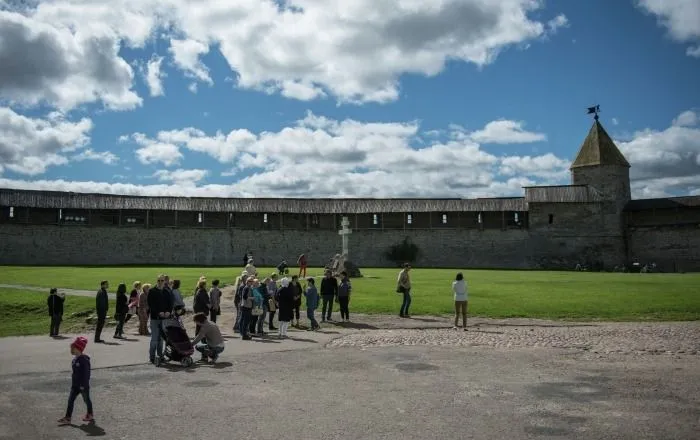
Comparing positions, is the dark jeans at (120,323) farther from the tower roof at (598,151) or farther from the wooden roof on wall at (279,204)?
the tower roof at (598,151)

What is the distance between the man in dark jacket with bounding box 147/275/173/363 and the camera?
31.4 feet

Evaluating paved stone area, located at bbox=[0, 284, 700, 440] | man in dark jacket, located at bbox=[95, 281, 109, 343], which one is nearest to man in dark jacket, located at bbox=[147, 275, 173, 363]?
paved stone area, located at bbox=[0, 284, 700, 440]

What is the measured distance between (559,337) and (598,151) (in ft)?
126

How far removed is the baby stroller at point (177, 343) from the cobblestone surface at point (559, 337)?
119 inches

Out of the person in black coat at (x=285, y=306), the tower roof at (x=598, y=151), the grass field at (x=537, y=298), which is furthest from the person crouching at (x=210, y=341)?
the tower roof at (x=598, y=151)

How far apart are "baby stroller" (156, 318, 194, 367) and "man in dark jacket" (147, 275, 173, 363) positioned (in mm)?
114

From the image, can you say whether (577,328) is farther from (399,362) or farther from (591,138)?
(591,138)

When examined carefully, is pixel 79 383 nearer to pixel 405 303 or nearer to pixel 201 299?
pixel 201 299

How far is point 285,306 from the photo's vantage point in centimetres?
1272

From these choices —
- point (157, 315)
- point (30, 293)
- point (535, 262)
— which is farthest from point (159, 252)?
point (157, 315)

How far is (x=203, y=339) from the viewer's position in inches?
392

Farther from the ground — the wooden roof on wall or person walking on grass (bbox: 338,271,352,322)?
the wooden roof on wall

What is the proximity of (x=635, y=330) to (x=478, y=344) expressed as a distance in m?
4.33

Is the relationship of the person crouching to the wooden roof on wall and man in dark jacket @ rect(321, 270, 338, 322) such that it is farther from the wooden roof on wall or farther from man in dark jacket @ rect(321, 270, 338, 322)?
the wooden roof on wall
